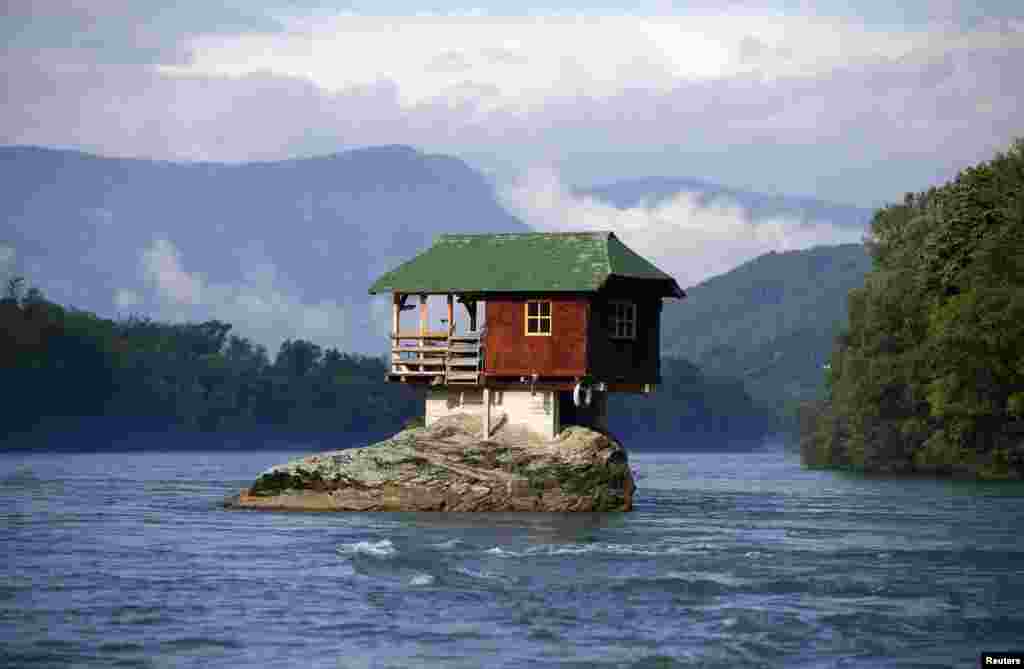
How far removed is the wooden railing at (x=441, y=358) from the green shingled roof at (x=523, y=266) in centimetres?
156

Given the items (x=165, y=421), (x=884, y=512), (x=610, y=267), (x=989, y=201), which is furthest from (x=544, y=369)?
(x=165, y=421)

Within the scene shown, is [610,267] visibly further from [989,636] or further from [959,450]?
[959,450]

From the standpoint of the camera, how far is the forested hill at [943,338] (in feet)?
251

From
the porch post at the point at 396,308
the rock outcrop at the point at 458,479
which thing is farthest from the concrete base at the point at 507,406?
the porch post at the point at 396,308

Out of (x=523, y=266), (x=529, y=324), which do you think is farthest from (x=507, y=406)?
(x=523, y=266)

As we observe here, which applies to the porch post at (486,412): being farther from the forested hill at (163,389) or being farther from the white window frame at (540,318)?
the forested hill at (163,389)

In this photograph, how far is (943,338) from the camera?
253 feet

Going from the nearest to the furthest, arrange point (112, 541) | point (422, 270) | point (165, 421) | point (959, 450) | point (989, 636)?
point (989, 636), point (112, 541), point (422, 270), point (959, 450), point (165, 421)

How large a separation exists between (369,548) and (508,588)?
7025 mm

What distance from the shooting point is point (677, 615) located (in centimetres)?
3195

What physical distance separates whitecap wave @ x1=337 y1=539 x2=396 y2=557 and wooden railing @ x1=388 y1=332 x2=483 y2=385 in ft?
47.3

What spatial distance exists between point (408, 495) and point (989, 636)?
2639cm

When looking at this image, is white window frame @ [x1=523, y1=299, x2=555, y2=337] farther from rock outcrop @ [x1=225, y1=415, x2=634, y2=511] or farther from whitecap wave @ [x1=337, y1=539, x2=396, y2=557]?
whitecap wave @ [x1=337, y1=539, x2=396, y2=557]

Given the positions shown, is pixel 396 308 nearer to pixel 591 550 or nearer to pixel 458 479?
pixel 458 479
